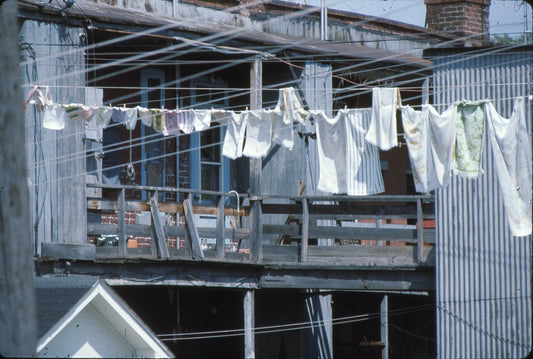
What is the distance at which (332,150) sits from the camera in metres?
15.3

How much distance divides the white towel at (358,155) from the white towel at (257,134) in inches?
45.8

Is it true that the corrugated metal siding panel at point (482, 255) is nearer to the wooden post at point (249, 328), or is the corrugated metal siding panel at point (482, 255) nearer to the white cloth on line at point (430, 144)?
the white cloth on line at point (430, 144)

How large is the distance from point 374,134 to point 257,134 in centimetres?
180

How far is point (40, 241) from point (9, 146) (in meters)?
7.13

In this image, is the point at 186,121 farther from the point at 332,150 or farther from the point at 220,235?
the point at 332,150

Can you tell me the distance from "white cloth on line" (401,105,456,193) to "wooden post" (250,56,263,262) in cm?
246

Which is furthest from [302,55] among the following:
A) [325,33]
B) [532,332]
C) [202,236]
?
[532,332]

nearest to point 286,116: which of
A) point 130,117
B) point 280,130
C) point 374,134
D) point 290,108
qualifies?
point 290,108

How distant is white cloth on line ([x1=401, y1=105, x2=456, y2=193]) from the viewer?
1461 cm

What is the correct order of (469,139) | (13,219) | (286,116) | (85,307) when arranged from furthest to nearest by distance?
(286,116), (469,139), (85,307), (13,219)

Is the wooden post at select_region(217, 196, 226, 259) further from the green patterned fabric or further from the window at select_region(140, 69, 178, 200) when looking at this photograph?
the green patterned fabric

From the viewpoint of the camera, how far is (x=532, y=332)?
14477 mm

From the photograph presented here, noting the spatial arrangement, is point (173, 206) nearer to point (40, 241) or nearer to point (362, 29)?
point (40, 241)

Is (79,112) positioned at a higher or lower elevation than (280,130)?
higher
